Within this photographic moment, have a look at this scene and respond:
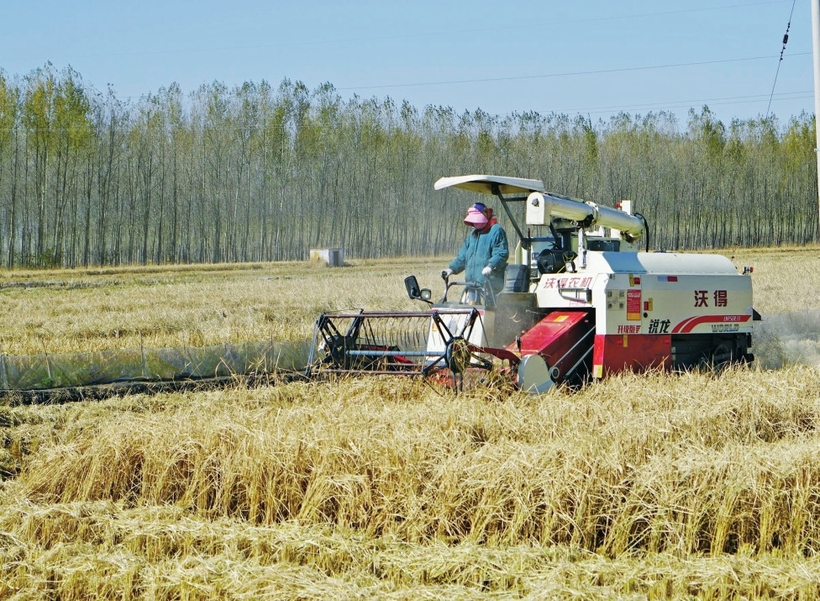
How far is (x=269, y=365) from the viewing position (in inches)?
437

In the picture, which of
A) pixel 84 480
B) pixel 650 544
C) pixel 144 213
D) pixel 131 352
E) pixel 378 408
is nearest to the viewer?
pixel 650 544

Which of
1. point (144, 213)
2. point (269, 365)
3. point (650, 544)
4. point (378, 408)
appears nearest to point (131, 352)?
point (269, 365)

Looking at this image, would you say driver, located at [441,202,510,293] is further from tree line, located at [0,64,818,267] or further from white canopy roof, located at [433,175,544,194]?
tree line, located at [0,64,818,267]

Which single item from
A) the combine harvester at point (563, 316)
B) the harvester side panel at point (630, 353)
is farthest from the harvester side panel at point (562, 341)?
Result: the harvester side panel at point (630, 353)

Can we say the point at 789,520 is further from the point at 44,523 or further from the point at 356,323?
the point at 356,323

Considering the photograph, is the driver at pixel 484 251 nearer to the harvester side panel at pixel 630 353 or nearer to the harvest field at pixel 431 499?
the harvester side panel at pixel 630 353

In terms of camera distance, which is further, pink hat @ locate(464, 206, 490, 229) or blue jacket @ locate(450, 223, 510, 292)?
pink hat @ locate(464, 206, 490, 229)

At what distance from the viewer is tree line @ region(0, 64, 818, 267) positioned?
4800 centimetres

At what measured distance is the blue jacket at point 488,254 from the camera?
383 inches

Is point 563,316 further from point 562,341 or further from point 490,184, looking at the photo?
point 490,184

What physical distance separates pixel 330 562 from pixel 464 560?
67cm

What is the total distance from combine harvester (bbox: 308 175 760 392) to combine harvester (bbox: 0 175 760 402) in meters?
0.01

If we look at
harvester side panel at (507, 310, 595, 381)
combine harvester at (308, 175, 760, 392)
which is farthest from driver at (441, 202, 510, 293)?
harvester side panel at (507, 310, 595, 381)

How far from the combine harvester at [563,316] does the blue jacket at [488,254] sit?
0.16m
